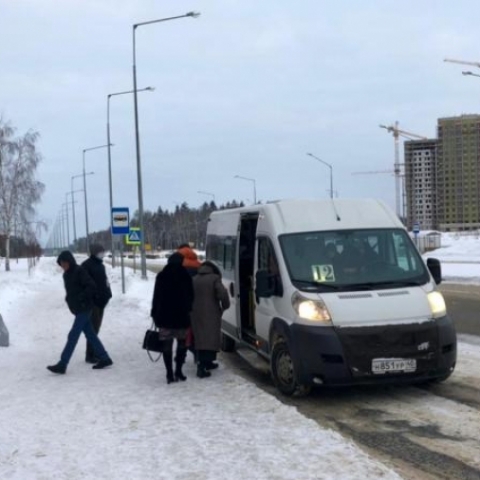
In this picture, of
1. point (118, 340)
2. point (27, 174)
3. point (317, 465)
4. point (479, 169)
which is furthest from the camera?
point (479, 169)

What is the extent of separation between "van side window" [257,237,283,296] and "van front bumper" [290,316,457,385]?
803 millimetres

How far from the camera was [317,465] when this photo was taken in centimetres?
559

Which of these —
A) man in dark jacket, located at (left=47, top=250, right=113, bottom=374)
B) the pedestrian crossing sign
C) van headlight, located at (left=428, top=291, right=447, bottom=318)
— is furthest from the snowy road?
the pedestrian crossing sign

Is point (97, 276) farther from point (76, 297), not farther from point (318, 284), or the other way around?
point (318, 284)

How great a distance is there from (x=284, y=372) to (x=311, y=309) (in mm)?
888

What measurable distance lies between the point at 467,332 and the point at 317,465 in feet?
29.6

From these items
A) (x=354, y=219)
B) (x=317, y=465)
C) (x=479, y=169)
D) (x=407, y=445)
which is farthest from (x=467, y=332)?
(x=479, y=169)

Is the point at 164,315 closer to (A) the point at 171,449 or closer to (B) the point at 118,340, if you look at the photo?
(A) the point at 171,449

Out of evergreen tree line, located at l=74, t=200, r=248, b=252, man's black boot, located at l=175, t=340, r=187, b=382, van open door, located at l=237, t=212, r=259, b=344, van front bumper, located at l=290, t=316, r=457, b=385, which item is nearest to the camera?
van front bumper, located at l=290, t=316, r=457, b=385

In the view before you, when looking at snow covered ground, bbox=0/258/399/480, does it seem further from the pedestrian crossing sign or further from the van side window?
the pedestrian crossing sign

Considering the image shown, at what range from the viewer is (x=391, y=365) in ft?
26.2

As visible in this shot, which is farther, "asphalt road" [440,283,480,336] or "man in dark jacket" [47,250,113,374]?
"asphalt road" [440,283,480,336]

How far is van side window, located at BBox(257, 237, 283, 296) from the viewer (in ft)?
29.1

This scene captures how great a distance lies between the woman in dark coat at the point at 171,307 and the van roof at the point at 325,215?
1.28 meters
